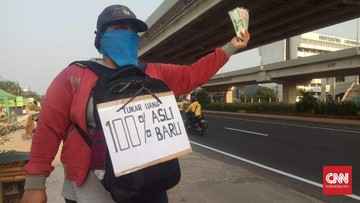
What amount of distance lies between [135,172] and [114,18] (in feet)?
2.79

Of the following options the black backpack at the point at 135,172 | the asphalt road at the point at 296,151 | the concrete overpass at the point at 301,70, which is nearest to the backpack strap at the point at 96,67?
the black backpack at the point at 135,172

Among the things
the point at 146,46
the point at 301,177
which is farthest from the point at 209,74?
the point at 146,46

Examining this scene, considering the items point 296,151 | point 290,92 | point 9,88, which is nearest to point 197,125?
point 296,151

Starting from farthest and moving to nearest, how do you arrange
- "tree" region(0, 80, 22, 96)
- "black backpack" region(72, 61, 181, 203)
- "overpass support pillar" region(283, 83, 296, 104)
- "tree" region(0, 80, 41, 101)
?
"tree" region(0, 80, 41, 101)
"tree" region(0, 80, 22, 96)
"overpass support pillar" region(283, 83, 296, 104)
"black backpack" region(72, 61, 181, 203)

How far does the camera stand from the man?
189 cm

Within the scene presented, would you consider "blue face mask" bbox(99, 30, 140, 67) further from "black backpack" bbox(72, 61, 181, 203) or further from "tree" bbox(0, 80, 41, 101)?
"tree" bbox(0, 80, 41, 101)

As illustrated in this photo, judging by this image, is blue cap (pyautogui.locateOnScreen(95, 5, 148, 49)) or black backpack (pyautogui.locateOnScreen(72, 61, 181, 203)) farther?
blue cap (pyautogui.locateOnScreen(95, 5, 148, 49))

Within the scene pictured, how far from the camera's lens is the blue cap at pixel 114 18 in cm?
206

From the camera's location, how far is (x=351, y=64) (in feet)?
97.0

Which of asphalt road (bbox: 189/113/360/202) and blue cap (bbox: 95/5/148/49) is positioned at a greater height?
blue cap (bbox: 95/5/148/49)

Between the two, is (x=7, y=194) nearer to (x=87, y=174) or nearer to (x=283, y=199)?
(x=87, y=174)

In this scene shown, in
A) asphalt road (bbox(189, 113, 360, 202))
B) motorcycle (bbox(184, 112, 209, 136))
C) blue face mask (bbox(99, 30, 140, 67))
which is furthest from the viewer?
motorcycle (bbox(184, 112, 209, 136))

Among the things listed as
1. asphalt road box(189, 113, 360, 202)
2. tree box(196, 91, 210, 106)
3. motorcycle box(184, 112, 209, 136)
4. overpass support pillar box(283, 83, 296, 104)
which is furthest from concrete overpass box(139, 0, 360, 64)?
tree box(196, 91, 210, 106)

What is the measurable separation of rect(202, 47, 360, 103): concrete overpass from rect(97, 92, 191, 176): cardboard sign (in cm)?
2998
